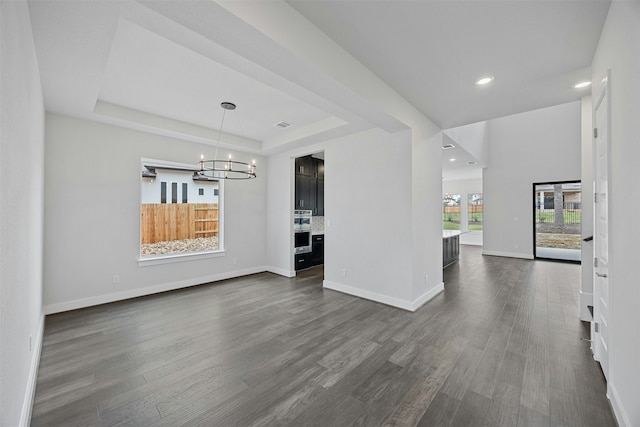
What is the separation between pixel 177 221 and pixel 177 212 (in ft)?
0.55

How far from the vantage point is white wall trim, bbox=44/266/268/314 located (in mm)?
3507

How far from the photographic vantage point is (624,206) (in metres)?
1.56

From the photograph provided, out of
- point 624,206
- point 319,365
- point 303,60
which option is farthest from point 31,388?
point 624,206

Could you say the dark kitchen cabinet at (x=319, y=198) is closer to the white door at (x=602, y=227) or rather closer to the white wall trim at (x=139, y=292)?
the white wall trim at (x=139, y=292)

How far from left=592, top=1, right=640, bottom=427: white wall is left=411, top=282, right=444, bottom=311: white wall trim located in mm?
1952

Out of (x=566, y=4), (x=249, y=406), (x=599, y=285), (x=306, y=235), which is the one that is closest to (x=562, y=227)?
(x=599, y=285)

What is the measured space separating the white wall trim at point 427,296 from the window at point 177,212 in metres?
3.77

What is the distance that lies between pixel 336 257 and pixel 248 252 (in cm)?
213

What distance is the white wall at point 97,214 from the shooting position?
346 cm

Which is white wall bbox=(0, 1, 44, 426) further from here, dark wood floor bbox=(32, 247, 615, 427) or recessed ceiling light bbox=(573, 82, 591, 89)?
recessed ceiling light bbox=(573, 82, 591, 89)

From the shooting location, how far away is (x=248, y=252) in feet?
18.6

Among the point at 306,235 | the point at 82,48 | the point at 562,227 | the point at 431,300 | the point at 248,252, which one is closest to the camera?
the point at 82,48

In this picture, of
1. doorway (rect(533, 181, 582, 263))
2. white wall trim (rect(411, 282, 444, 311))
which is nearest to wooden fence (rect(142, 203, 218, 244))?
white wall trim (rect(411, 282, 444, 311))

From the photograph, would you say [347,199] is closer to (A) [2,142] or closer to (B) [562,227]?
(A) [2,142]
